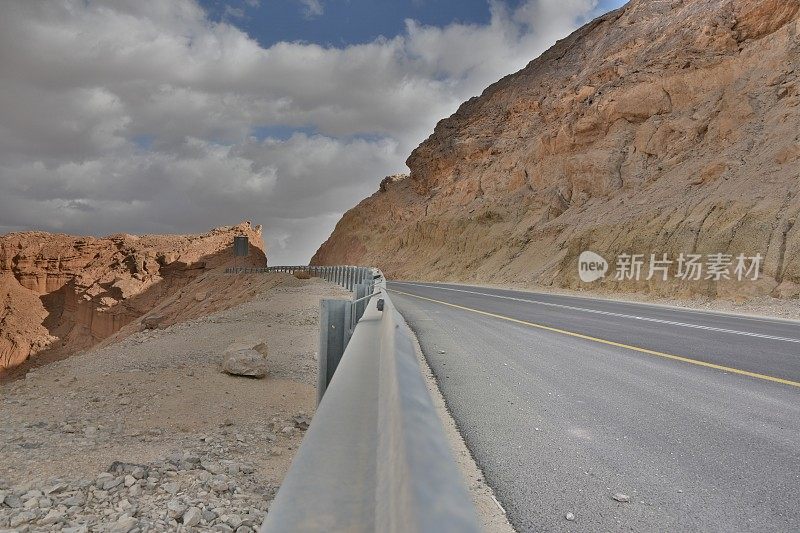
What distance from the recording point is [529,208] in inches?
1692

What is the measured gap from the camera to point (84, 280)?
64.4 m

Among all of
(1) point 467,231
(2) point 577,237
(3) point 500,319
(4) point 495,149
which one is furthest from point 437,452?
(4) point 495,149

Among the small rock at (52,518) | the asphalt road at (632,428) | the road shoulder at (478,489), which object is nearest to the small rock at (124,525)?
the small rock at (52,518)

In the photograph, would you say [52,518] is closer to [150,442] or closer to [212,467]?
[212,467]

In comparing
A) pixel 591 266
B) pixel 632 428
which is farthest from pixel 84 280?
pixel 632 428

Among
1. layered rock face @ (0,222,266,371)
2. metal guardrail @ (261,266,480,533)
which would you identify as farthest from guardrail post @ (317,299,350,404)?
layered rock face @ (0,222,266,371)

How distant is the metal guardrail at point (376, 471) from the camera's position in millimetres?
896

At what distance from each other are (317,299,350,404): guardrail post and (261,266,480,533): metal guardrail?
261cm

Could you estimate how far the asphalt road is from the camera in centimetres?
267

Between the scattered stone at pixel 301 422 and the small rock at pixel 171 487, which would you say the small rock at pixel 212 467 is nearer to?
the small rock at pixel 171 487

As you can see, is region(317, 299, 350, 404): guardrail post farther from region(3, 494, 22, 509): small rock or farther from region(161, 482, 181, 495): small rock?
region(3, 494, 22, 509): small rock

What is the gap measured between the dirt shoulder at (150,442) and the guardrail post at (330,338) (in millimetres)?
619

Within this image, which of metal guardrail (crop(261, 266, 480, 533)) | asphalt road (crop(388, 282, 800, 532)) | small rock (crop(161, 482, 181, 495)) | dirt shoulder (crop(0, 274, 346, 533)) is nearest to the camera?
metal guardrail (crop(261, 266, 480, 533))

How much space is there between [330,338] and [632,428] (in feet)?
9.15
